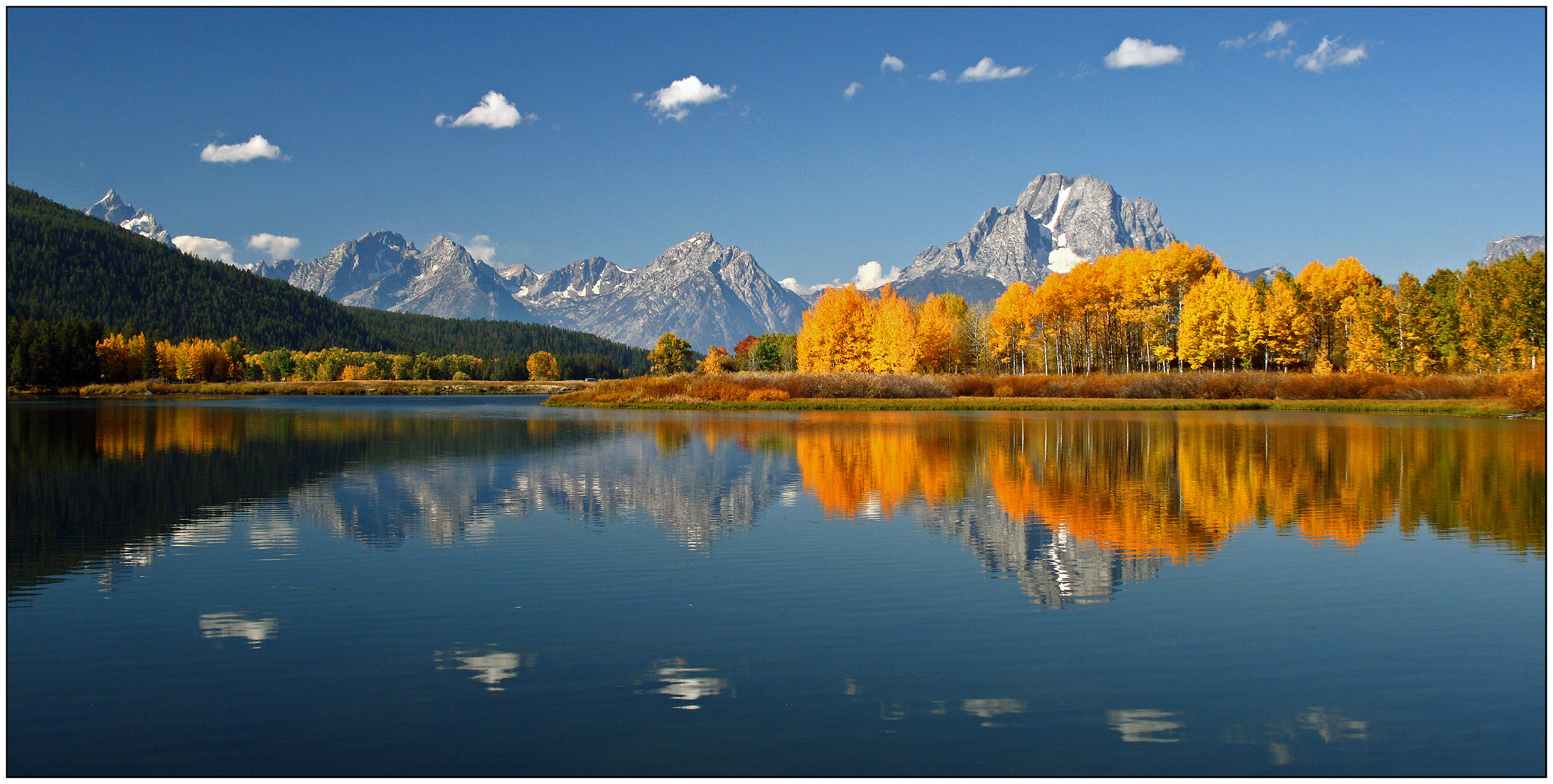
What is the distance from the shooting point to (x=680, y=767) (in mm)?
6668

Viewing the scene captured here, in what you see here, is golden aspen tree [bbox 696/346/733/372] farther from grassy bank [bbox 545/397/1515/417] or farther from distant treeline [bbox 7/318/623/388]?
distant treeline [bbox 7/318/623/388]

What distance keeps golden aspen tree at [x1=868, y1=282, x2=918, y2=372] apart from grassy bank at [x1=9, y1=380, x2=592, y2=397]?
2303 inches

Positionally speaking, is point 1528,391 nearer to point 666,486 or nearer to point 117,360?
point 666,486

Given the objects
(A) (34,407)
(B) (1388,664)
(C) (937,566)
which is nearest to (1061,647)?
(B) (1388,664)

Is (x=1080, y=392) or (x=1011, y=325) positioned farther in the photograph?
(x=1011, y=325)

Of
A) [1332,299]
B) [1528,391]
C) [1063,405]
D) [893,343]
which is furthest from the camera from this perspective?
[1332,299]

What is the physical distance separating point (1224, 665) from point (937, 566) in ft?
15.3

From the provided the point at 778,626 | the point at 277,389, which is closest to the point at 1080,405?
the point at 778,626

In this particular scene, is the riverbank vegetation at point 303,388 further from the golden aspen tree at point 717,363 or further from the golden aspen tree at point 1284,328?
the golden aspen tree at point 1284,328

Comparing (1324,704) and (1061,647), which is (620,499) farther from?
(1324,704)

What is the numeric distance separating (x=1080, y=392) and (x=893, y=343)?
20.3 meters

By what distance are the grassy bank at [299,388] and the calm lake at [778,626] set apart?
11687 centimetres

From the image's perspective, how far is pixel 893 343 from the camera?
284 feet

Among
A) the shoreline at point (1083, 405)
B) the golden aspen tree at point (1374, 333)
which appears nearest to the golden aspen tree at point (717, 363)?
the shoreline at point (1083, 405)
